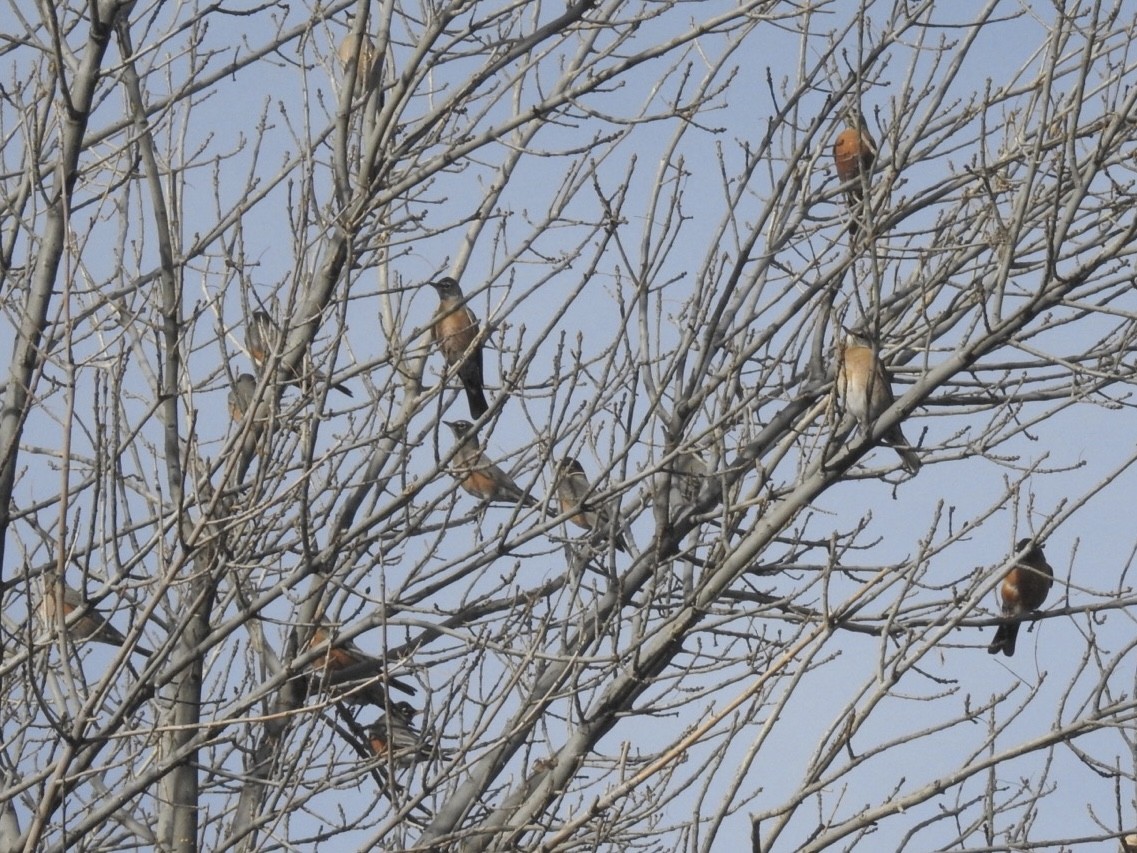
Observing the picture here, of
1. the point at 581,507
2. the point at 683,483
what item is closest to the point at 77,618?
the point at 581,507

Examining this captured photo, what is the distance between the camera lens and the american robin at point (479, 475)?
557 cm

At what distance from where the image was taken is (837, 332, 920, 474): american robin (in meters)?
5.20

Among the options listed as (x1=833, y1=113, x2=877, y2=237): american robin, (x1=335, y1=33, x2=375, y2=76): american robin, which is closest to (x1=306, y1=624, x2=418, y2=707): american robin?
(x1=335, y1=33, x2=375, y2=76): american robin

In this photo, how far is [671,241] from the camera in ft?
20.2

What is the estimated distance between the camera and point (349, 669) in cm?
622

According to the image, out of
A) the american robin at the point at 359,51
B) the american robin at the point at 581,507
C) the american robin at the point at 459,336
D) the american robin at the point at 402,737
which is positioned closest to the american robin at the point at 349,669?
the american robin at the point at 402,737

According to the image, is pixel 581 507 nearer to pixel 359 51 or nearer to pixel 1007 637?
pixel 359 51

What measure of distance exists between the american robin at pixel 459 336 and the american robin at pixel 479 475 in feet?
0.84

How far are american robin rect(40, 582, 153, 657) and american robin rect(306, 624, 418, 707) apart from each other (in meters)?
0.66

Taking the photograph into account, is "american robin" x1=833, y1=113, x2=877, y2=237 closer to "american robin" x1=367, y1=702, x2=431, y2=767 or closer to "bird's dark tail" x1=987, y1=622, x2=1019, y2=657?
"bird's dark tail" x1=987, y1=622, x2=1019, y2=657

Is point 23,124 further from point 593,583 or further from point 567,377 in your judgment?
point 593,583

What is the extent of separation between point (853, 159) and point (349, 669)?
361 cm

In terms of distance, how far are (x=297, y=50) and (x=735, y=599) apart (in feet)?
9.67

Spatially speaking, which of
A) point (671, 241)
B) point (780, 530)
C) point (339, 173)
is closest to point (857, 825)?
point (780, 530)
